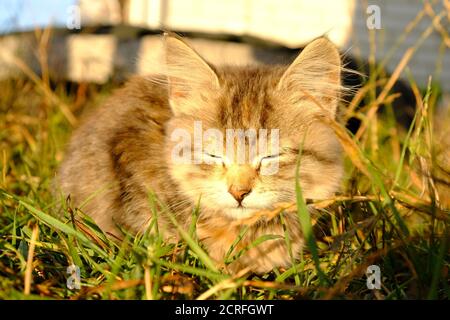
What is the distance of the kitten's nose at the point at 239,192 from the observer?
2191 mm

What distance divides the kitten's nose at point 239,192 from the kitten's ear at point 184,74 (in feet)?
1.66

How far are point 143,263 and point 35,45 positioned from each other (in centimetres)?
473

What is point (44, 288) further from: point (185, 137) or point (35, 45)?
point (35, 45)

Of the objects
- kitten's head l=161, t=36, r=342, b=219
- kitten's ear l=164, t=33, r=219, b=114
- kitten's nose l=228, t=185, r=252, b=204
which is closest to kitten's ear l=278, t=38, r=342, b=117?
kitten's head l=161, t=36, r=342, b=219

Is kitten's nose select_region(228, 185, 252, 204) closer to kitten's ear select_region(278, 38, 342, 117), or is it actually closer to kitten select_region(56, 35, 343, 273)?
kitten select_region(56, 35, 343, 273)

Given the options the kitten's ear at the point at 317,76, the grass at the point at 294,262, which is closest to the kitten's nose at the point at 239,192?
the grass at the point at 294,262

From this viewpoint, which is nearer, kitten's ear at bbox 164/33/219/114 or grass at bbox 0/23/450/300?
grass at bbox 0/23/450/300

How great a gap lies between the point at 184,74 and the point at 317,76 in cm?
57

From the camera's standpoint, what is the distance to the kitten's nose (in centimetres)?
219

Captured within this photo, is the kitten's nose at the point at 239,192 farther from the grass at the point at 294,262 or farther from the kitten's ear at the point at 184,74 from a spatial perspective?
the kitten's ear at the point at 184,74

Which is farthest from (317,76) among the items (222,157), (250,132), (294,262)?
(294,262)

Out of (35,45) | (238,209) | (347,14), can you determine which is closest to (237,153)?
(238,209)

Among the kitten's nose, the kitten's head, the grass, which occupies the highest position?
the kitten's head

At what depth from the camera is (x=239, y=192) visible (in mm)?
2191
